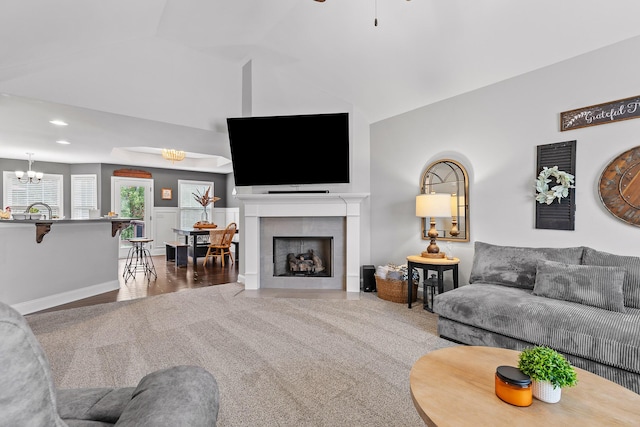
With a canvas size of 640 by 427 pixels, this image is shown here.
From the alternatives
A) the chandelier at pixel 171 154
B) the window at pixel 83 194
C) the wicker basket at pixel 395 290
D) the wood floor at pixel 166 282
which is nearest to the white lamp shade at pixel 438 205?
the wicker basket at pixel 395 290

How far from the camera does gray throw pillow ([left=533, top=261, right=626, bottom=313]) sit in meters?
2.24

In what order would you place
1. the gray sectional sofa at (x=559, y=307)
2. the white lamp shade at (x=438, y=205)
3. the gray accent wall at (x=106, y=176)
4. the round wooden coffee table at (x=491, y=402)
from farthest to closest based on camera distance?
the gray accent wall at (x=106, y=176), the white lamp shade at (x=438, y=205), the gray sectional sofa at (x=559, y=307), the round wooden coffee table at (x=491, y=402)

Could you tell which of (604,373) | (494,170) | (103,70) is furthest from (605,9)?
(103,70)

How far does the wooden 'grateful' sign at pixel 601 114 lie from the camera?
100 inches

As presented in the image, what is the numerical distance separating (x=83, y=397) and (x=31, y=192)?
8.70 metres

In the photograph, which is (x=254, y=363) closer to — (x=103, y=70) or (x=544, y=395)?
(x=544, y=395)

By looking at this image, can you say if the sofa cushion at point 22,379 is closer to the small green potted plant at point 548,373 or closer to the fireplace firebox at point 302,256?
the small green potted plant at point 548,373

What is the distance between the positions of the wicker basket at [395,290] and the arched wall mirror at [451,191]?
70 centimetres

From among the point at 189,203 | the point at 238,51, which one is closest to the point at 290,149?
the point at 238,51

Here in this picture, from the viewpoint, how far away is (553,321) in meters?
2.13

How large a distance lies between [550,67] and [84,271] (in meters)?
5.90

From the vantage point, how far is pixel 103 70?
148 inches

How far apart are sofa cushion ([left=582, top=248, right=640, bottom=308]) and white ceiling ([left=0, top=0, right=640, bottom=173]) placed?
1.80 meters

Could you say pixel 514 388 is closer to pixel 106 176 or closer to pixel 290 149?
pixel 290 149
